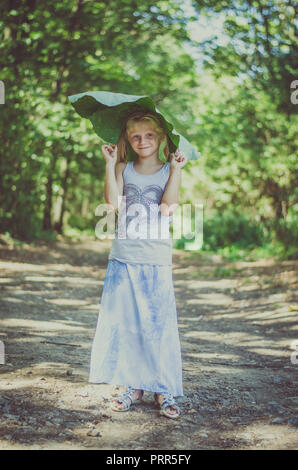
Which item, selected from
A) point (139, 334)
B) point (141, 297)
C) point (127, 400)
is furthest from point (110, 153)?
point (127, 400)

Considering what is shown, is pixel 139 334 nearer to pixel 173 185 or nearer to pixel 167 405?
pixel 167 405

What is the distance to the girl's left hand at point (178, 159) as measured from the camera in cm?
311

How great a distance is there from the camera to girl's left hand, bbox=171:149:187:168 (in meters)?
Result: 3.11

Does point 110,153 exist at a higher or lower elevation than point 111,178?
higher

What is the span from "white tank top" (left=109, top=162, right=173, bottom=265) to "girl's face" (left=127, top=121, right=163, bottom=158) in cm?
15

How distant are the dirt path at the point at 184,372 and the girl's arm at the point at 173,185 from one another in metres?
1.34

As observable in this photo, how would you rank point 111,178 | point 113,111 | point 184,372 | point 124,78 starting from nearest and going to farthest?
point 111,178 < point 113,111 < point 184,372 < point 124,78

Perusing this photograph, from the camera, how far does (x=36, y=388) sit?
3.32 m

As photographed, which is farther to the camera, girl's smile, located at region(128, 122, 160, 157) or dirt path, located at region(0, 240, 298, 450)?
girl's smile, located at region(128, 122, 160, 157)

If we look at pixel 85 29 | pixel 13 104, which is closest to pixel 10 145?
pixel 13 104

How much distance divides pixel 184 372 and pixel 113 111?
2216 mm

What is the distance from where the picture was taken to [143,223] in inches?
124

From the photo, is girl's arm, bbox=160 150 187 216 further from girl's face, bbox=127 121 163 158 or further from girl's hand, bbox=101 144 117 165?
girl's hand, bbox=101 144 117 165

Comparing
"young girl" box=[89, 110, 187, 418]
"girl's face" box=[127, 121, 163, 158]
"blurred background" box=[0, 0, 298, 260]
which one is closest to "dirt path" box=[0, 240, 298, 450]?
"young girl" box=[89, 110, 187, 418]
